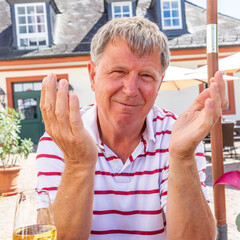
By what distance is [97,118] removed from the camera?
6.25ft

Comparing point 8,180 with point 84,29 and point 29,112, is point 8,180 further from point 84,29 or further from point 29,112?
point 84,29

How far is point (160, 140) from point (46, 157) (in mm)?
555

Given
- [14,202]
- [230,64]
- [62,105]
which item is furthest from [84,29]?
[62,105]

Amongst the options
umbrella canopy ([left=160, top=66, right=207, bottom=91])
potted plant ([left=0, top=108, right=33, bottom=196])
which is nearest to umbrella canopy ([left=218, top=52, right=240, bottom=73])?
umbrella canopy ([left=160, top=66, right=207, bottom=91])

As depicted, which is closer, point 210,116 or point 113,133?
point 210,116

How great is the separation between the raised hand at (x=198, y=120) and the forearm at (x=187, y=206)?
0.22ft

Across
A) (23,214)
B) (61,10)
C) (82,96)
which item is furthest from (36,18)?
(23,214)

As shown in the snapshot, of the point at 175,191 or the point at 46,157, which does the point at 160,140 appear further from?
the point at 46,157

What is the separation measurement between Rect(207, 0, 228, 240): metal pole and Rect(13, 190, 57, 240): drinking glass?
1473mm

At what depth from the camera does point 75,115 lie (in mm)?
1183

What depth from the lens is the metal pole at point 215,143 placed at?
7.34ft

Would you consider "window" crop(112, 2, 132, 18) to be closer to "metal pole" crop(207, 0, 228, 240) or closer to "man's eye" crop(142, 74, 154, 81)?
"metal pole" crop(207, 0, 228, 240)

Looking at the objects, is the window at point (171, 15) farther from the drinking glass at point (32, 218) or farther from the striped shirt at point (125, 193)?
the drinking glass at point (32, 218)

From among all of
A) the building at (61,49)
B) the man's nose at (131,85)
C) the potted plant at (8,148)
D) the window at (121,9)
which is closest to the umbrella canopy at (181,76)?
the potted plant at (8,148)
